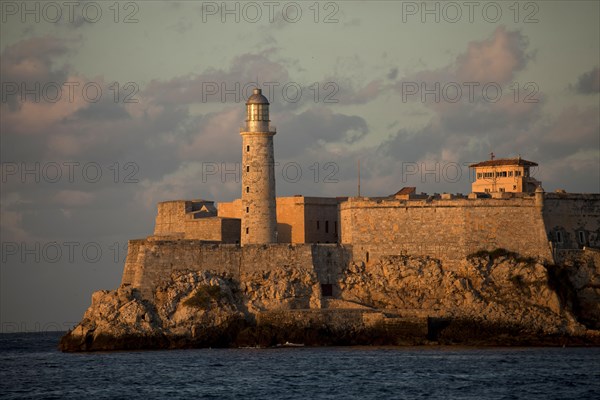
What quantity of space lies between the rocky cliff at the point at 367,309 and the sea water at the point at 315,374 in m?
0.98

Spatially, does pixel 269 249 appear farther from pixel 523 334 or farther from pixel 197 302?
pixel 523 334

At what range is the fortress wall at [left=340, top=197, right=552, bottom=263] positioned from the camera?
5350 cm

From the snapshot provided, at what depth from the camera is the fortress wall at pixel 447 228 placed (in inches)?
2106

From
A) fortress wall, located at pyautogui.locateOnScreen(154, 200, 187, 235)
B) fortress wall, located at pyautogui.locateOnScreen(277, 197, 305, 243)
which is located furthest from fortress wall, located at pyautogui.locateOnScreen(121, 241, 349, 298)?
fortress wall, located at pyautogui.locateOnScreen(154, 200, 187, 235)

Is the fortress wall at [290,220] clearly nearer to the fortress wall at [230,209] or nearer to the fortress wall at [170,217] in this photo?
the fortress wall at [230,209]

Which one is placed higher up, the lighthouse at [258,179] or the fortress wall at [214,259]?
the lighthouse at [258,179]

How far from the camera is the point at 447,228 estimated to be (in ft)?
177

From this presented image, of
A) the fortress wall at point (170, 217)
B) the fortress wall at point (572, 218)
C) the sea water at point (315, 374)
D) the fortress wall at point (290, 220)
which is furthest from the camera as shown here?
the fortress wall at point (170, 217)

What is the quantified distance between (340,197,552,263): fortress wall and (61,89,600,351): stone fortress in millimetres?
38

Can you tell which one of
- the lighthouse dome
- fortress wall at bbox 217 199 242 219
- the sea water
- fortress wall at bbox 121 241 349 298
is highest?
the lighthouse dome

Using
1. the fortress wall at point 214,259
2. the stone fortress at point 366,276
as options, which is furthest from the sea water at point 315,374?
the fortress wall at point 214,259

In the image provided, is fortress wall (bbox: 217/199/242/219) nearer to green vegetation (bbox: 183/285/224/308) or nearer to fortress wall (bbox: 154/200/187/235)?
fortress wall (bbox: 154/200/187/235)

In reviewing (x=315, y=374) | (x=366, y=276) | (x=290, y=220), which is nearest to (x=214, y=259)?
(x=290, y=220)

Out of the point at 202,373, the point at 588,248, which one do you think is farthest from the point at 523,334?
the point at 202,373
